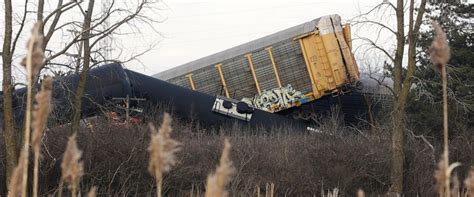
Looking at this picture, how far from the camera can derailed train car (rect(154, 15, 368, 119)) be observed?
79.7ft

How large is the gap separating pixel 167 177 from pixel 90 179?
1646 millimetres

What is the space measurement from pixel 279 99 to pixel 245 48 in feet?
8.01

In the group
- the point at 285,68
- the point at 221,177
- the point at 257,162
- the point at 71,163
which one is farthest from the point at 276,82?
the point at 221,177

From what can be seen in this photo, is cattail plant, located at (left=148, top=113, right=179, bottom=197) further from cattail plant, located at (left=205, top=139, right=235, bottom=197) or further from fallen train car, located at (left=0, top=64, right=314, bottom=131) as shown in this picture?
fallen train car, located at (left=0, top=64, right=314, bottom=131)

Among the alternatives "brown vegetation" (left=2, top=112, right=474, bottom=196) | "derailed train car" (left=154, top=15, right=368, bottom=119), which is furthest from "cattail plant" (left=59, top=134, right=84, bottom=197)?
"derailed train car" (left=154, top=15, right=368, bottom=119)

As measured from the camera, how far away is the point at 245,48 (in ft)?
85.3

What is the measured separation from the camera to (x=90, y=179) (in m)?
14.5

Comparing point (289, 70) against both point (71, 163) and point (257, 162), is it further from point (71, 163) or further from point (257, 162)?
point (71, 163)

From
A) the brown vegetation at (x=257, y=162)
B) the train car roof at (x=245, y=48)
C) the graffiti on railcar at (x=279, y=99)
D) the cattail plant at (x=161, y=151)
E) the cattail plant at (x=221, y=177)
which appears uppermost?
the train car roof at (x=245, y=48)

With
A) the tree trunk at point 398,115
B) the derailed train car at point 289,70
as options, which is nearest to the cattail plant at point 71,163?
the tree trunk at point 398,115

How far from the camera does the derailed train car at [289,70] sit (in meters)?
24.3

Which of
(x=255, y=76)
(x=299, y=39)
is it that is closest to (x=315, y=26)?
(x=299, y=39)

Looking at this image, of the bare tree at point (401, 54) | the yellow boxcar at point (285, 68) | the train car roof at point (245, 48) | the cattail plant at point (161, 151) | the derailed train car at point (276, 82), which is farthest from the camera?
the train car roof at point (245, 48)

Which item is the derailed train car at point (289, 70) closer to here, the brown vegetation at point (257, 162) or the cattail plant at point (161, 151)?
the brown vegetation at point (257, 162)
